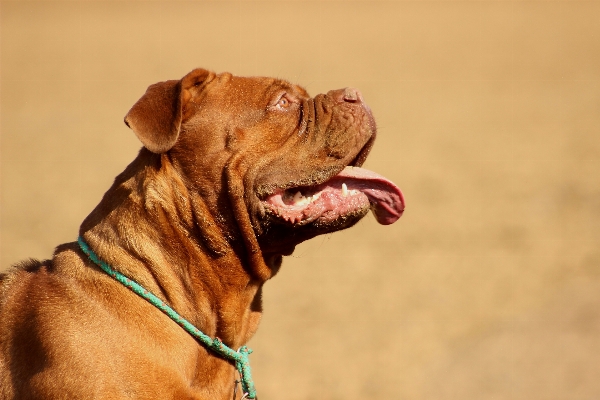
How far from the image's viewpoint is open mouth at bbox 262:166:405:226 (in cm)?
453

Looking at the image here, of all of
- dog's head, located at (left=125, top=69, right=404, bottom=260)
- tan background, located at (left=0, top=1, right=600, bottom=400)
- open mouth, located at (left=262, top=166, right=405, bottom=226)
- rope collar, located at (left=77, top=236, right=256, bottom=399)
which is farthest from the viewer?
tan background, located at (left=0, top=1, right=600, bottom=400)

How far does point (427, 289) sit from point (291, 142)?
6.71 m

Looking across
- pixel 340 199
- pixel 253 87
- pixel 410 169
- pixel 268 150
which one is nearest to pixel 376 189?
pixel 340 199

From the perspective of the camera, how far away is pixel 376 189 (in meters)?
4.83

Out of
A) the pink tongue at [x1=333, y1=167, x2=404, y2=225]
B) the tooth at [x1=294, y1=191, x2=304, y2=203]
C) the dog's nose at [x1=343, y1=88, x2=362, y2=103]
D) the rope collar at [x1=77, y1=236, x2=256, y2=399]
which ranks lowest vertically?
the rope collar at [x1=77, y1=236, x2=256, y2=399]

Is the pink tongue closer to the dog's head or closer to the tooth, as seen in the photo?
the dog's head

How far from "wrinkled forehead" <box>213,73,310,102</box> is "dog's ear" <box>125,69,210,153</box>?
28 centimetres

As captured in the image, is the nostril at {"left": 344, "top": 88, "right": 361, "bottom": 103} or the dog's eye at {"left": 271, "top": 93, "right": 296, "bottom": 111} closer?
the dog's eye at {"left": 271, "top": 93, "right": 296, "bottom": 111}

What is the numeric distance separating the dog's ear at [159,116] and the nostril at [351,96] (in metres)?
0.90

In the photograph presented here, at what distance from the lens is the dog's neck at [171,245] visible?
4258mm

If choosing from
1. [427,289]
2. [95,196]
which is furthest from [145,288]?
[95,196]

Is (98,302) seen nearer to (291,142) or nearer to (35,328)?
(35,328)

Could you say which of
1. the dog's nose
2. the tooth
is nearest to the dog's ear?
the tooth

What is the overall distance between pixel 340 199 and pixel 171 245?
Answer: 0.92 meters
